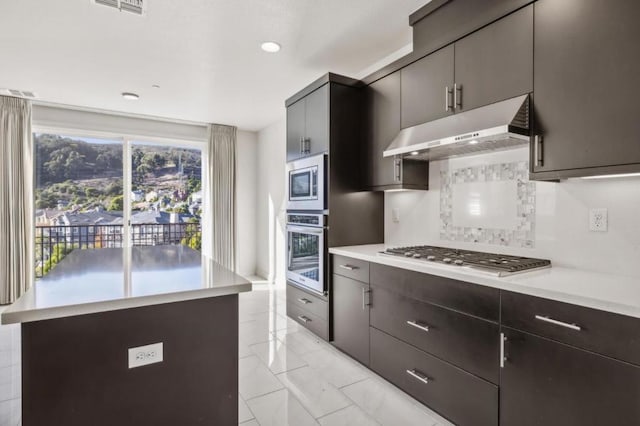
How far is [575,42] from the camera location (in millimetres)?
1597

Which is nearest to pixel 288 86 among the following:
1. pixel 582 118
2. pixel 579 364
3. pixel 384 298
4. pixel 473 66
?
pixel 473 66

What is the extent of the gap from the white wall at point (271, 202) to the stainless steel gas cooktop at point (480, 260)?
303 cm

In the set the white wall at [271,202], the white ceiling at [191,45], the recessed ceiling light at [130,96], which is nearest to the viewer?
the white ceiling at [191,45]

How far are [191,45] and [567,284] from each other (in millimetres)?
3097

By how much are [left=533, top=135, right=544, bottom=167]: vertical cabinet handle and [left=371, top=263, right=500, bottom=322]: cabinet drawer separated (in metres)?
0.71

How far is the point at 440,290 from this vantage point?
191cm

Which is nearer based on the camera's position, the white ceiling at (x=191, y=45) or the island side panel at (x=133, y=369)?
the island side panel at (x=133, y=369)

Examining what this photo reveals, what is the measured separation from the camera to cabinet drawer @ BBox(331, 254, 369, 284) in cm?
253

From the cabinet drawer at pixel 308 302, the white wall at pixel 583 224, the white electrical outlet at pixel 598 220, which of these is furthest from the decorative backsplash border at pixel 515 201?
the cabinet drawer at pixel 308 302

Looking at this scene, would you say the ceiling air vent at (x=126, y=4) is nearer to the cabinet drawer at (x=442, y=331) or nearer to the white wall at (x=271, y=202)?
the cabinet drawer at (x=442, y=331)

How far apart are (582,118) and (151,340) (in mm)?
2101

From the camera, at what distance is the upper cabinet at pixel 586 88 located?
1.44m

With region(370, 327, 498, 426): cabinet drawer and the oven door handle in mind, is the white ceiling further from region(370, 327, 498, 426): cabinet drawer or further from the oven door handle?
region(370, 327, 498, 426): cabinet drawer

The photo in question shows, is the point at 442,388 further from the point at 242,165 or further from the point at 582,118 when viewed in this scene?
the point at 242,165
